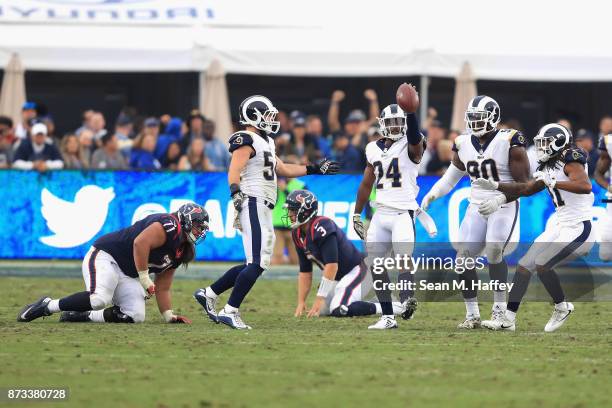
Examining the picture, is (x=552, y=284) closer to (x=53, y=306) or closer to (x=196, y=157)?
(x=53, y=306)

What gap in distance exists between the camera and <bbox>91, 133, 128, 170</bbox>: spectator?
Answer: 1825 cm

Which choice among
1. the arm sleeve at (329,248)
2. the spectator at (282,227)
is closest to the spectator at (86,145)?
the spectator at (282,227)

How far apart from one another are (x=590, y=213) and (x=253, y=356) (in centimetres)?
365

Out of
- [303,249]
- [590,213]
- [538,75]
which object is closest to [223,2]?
[538,75]

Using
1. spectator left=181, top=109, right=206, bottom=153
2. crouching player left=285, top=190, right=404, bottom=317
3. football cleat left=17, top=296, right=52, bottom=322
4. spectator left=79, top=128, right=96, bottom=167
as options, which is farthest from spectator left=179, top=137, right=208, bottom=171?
football cleat left=17, top=296, right=52, bottom=322

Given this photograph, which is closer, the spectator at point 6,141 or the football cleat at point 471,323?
the football cleat at point 471,323

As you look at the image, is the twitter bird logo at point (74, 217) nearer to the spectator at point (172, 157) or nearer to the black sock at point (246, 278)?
the spectator at point (172, 157)

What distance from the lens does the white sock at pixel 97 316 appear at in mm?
11844

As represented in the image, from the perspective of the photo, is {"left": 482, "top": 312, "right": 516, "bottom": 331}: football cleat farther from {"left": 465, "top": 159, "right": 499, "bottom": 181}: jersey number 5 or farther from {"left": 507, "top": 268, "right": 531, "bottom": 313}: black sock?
{"left": 465, "top": 159, "right": 499, "bottom": 181}: jersey number 5

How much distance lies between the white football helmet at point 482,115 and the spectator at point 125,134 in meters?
8.30

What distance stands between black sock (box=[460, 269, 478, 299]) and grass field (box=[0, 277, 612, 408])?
1.12 feet

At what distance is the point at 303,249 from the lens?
12.8 metres

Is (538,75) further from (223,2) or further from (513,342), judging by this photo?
(513,342)

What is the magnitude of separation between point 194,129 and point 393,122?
312 inches
